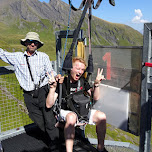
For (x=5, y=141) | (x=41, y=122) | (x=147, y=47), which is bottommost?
(x=5, y=141)

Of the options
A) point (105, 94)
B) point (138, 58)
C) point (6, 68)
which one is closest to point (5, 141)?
point (6, 68)

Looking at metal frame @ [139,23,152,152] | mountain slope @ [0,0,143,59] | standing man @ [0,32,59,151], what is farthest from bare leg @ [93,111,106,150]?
mountain slope @ [0,0,143,59]

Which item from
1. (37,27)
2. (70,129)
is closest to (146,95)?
(70,129)

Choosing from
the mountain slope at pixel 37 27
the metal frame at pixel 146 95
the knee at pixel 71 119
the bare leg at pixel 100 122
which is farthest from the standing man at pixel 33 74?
the mountain slope at pixel 37 27

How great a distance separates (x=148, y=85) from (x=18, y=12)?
201 metres

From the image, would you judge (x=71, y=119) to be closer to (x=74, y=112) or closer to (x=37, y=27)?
(x=74, y=112)

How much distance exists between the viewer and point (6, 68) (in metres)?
3.52

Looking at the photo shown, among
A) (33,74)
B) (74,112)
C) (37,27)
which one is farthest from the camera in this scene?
(37,27)

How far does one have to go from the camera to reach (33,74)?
3.29 meters

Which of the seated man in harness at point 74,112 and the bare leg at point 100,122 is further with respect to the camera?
the bare leg at point 100,122

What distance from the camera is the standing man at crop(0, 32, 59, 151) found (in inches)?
127

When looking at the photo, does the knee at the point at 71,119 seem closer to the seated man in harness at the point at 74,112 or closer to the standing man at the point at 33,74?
the seated man in harness at the point at 74,112

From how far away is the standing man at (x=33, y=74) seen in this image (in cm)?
322

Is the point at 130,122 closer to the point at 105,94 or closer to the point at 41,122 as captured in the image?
the point at 105,94
